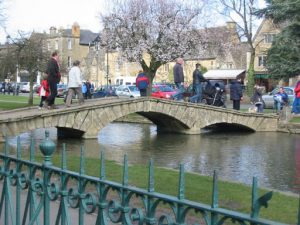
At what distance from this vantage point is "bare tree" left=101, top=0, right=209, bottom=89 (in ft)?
156

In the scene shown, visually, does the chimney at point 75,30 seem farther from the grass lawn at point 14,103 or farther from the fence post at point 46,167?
the fence post at point 46,167

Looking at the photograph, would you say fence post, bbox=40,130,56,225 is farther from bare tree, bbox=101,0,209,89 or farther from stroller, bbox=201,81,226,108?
bare tree, bbox=101,0,209,89

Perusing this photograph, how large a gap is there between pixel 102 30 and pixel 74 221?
150ft

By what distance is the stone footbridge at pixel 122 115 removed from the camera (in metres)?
A: 20.2

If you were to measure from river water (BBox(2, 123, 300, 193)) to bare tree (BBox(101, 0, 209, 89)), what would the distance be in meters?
19.9

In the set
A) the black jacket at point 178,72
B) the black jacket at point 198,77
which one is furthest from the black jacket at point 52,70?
the black jacket at point 198,77

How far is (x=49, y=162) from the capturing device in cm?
440

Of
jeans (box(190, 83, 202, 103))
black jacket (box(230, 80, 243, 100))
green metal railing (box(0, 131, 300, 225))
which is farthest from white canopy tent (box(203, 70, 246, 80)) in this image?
green metal railing (box(0, 131, 300, 225))

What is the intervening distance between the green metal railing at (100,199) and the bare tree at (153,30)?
4208 centimetres

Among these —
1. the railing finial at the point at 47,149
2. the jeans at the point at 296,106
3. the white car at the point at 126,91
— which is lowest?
the white car at the point at 126,91

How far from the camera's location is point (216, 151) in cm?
1925

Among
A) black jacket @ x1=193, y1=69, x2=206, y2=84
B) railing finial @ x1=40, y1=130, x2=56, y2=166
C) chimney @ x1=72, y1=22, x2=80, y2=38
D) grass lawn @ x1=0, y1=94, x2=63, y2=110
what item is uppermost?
chimney @ x1=72, y1=22, x2=80, y2=38

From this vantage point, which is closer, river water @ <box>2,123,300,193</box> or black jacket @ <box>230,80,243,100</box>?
river water @ <box>2,123,300,193</box>

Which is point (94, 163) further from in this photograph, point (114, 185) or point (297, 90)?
point (297, 90)
